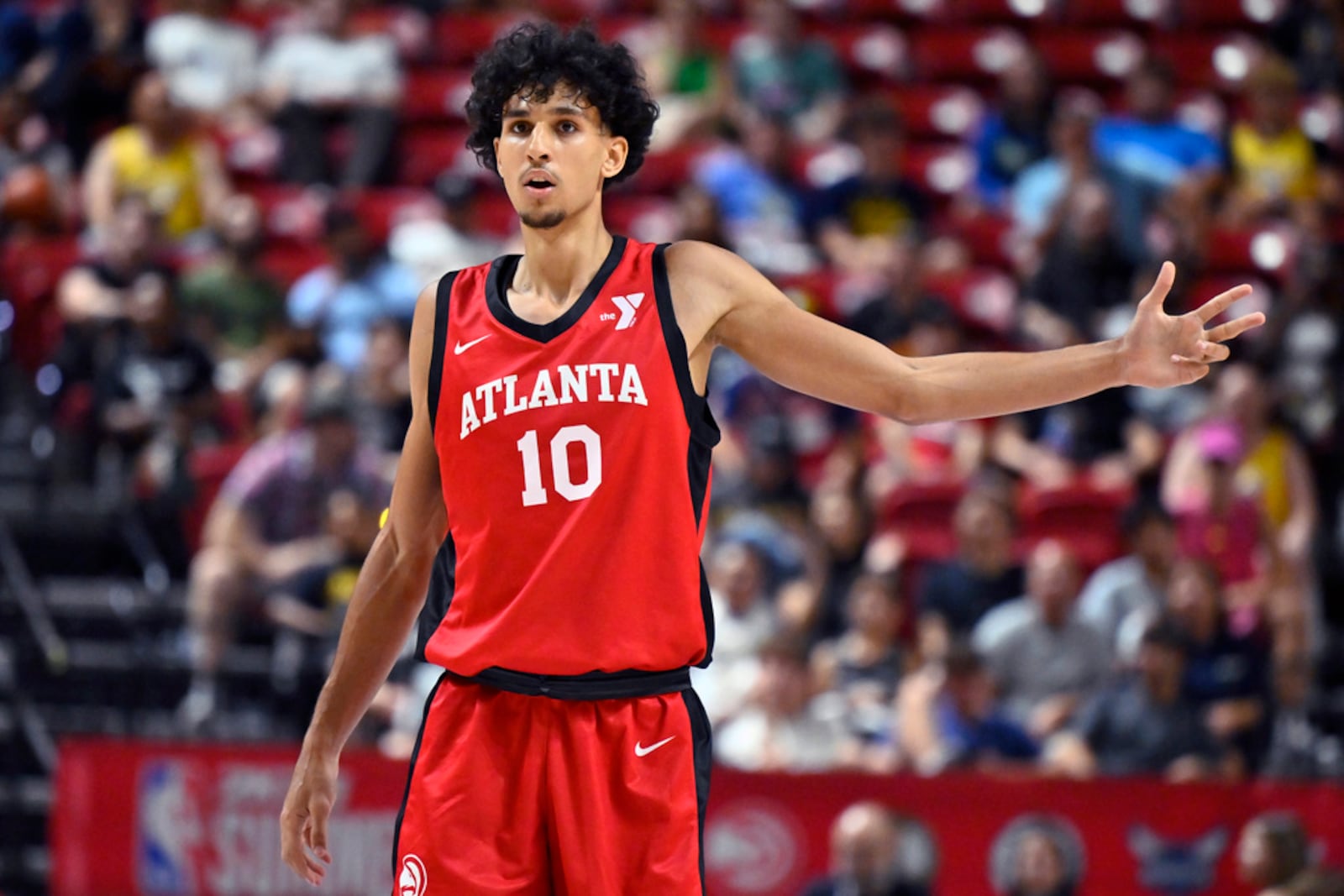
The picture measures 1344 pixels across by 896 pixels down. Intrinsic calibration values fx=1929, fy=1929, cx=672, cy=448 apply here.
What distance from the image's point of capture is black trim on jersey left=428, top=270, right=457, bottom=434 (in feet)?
11.9

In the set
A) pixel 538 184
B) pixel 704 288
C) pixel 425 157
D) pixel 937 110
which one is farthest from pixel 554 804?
pixel 425 157

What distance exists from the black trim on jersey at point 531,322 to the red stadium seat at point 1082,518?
5.29m

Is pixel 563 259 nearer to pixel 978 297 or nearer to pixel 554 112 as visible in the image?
pixel 554 112

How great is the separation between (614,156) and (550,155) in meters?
0.20

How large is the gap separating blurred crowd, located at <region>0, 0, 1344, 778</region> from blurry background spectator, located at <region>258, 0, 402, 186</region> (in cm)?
2

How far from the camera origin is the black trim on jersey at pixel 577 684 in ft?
11.4

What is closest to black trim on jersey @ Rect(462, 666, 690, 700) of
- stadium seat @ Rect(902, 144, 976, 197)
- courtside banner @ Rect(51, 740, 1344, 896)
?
courtside banner @ Rect(51, 740, 1344, 896)

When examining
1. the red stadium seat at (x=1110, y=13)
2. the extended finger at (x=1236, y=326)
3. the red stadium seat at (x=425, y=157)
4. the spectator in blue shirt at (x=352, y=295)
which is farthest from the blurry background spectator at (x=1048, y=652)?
the red stadium seat at (x=425, y=157)

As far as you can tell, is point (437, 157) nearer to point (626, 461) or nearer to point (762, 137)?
point (762, 137)

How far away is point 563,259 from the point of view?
365 cm

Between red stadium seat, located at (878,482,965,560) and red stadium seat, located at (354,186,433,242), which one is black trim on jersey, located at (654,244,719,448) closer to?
red stadium seat, located at (878,482,965,560)

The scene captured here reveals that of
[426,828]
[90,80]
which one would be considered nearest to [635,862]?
[426,828]

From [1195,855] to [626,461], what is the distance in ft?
13.9

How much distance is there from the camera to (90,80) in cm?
1208
